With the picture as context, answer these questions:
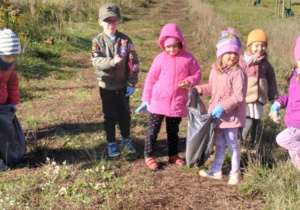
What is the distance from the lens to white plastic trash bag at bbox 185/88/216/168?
360cm

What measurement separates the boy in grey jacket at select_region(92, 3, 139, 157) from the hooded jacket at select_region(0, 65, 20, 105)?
874 mm

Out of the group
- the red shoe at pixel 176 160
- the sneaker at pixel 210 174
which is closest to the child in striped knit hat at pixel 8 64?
the red shoe at pixel 176 160

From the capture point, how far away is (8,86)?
4.14 metres

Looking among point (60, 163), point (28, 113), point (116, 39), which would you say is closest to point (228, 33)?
point (116, 39)

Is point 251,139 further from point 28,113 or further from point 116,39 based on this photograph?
point 28,113

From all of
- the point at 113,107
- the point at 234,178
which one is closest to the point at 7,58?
the point at 113,107

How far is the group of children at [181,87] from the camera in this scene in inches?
138

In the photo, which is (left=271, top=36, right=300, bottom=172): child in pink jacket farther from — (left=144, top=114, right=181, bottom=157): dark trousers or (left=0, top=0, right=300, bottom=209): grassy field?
(left=144, top=114, right=181, bottom=157): dark trousers

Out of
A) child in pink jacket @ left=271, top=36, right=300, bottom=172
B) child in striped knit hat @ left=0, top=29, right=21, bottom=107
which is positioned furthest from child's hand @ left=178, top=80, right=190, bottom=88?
child in striped knit hat @ left=0, top=29, right=21, bottom=107

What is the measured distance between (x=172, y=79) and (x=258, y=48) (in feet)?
3.23

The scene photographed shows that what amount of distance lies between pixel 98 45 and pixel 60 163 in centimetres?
135

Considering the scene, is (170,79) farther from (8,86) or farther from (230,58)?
(8,86)

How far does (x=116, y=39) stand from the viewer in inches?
164

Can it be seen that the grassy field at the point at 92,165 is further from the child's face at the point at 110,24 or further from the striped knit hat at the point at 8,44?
the child's face at the point at 110,24
